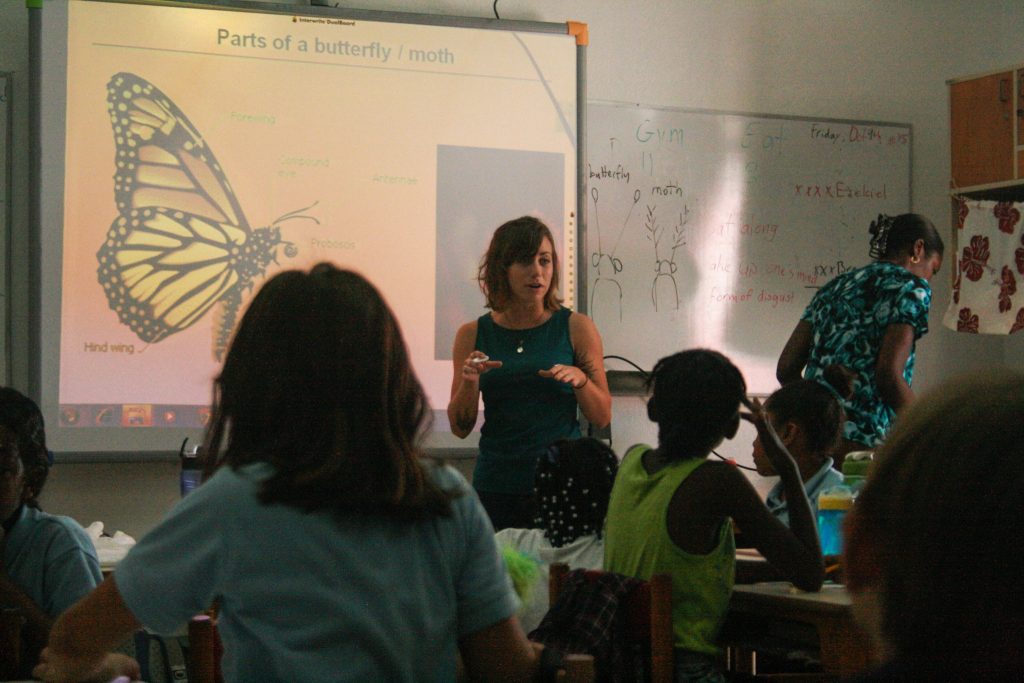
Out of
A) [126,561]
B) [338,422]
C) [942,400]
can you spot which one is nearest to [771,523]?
[338,422]

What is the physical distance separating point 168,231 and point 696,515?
99.3 inches

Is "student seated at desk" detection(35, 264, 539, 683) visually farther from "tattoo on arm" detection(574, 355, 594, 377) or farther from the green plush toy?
"tattoo on arm" detection(574, 355, 594, 377)

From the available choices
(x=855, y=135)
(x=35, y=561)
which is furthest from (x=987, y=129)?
(x=35, y=561)

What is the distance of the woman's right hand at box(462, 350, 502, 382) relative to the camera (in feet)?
10.3

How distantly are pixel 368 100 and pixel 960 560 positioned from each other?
12.6 ft

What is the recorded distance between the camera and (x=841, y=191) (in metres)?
4.98

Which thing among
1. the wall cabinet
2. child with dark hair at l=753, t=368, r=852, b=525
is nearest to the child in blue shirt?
child with dark hair at l=753, t=368, r=852, b=525

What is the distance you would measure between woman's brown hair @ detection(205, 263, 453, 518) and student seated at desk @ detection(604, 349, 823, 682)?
0.96 meters

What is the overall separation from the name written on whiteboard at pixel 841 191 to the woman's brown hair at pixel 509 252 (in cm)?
192

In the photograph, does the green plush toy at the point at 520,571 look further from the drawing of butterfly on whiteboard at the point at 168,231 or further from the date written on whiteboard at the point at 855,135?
the date written on whiteboard at the point at 855,135

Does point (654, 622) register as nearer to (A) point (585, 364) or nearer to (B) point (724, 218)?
(A) point (585, 364)

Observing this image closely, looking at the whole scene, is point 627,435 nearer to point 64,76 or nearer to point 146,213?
point 146,213

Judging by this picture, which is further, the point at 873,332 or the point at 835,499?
the point at 873,332

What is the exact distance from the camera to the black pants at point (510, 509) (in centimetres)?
321
